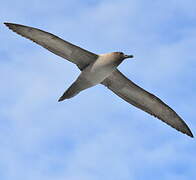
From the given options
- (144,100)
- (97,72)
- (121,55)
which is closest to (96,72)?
(97,72)

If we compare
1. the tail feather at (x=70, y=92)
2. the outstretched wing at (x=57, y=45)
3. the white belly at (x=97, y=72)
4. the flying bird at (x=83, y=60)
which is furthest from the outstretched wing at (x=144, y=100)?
the tail feather at (x=70, y=92)

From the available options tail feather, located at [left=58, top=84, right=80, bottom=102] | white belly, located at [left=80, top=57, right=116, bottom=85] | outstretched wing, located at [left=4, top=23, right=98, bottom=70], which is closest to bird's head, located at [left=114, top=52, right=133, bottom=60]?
white belly, located at [left=80, top=57, right=116, bottom=85]

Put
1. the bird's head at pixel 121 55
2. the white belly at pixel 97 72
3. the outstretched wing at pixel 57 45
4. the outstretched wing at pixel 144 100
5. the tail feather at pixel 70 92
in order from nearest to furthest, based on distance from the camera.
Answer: the outstretched wing at pixel 57 45, the white belly at pixel 97 72, the bird's head at pixel 121 55, the tail feather at pixel 70 92, the outstretched wing at pixel 144 100

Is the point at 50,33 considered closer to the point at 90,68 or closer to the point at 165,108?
the point at 90,68

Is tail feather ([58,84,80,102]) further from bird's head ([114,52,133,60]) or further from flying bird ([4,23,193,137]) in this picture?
bird's head ([114,52,133,60])

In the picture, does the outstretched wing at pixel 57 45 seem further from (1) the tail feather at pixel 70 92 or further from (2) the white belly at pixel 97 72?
(1) the tail feather at pixel 70 92

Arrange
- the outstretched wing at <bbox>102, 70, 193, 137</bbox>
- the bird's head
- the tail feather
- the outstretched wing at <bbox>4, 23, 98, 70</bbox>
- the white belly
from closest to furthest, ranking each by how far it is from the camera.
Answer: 1. the outstretched wing at <bbox>4, 23, 98, 70</bbox>
2. the white belly
3. the bird's head
4. the tail feather
5. the outstretched wing at <bbox>102, 70, 193, 137</bbox>

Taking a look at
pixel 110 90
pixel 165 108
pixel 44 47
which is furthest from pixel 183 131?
pixel 44 47
